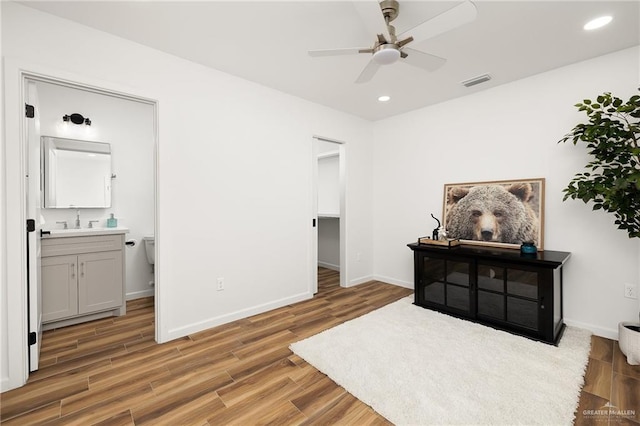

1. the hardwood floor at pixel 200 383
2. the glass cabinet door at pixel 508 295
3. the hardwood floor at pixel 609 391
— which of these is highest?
the glass cabinet door at pixel 508 295

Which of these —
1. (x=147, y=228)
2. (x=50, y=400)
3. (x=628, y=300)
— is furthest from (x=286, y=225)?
(x=628, y=300)

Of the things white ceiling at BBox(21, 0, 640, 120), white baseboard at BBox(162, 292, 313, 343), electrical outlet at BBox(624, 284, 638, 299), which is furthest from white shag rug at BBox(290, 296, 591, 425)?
white ceiling at BBox(21, 0, 640, 120)

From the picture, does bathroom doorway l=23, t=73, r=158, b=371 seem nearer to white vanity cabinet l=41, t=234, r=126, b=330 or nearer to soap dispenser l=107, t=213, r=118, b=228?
soap dispenser l=107, t=213, r=118, b=228

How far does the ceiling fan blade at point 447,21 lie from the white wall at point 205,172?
189 cm

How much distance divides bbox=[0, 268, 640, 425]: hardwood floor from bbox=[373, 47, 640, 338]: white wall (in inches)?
20.9

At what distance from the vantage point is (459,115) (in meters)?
3.63

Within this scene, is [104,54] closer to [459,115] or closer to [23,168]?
[23,168]

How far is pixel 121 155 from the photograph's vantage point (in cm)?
375

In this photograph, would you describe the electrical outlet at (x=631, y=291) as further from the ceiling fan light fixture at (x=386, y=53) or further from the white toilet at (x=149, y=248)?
the white toilet at (x=149, y=248)

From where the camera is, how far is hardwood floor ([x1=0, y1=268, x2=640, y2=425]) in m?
1.65

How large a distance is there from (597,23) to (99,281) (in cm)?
507

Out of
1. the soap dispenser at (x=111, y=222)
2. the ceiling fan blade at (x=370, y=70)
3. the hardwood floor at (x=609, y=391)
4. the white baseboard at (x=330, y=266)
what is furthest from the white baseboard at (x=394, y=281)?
the soap dispenser at (x=111, y=222)

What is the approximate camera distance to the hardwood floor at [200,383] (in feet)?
5.41

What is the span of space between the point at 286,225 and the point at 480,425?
8.33ft
